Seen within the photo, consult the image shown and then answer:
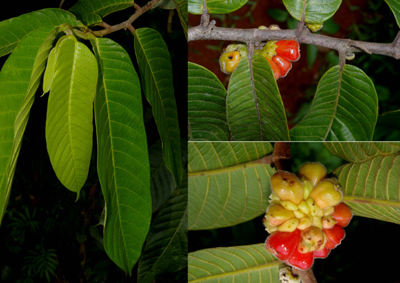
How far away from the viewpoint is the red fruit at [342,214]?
479mm

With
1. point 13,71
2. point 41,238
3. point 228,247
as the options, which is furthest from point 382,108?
point 41,238

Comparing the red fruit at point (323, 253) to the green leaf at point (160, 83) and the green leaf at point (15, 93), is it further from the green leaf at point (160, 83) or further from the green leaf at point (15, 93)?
the green leaf at point (15, 93)

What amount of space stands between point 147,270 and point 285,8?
59 centimetres

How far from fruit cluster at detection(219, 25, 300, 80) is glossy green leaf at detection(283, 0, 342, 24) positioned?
38 millimetres

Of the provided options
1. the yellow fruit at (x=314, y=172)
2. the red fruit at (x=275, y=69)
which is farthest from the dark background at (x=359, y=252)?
the red fruit at (x=275, y=69)

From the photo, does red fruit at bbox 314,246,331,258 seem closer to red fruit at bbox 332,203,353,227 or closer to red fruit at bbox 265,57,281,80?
red fruit at bbox 332,203,353,227

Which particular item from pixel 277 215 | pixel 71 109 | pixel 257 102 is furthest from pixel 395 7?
pixel 71 109

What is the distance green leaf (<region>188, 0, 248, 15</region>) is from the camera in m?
0.47

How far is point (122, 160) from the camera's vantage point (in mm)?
428

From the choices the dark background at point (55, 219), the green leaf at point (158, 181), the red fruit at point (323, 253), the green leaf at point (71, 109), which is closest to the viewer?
the green leaf at point (71, 109)

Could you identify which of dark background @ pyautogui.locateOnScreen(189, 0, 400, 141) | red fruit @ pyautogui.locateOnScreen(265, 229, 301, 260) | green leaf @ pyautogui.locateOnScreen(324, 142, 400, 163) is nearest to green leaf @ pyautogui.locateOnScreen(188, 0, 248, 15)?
dark background @ pyautogui.locateOnScreen(189, 0, 400, 141)

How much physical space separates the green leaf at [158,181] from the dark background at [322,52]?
277 millimetres

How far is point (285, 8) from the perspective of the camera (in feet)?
1.48

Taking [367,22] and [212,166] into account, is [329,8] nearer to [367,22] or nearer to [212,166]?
[367,22]
